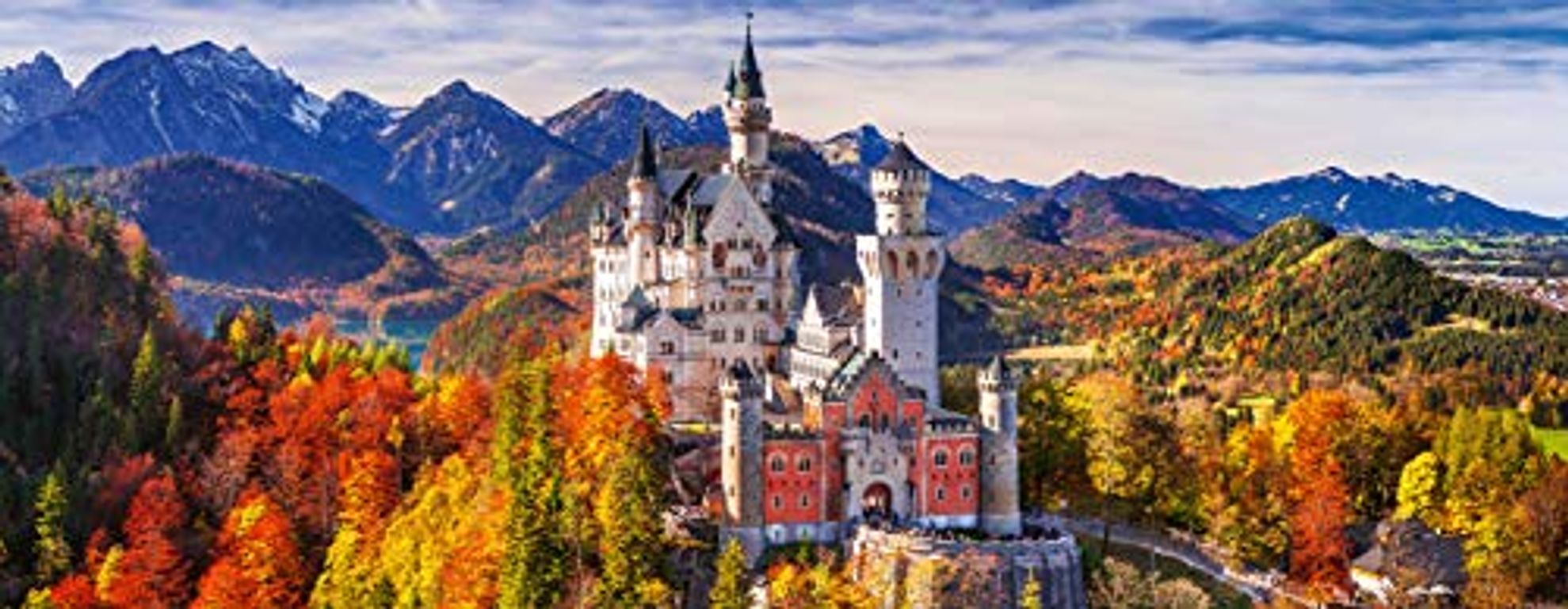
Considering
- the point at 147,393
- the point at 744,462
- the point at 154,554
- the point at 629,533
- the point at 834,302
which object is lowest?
the point at 154,554

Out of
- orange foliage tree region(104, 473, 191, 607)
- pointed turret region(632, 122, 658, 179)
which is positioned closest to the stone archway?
pointed turret region(632, 122, 658, 179)

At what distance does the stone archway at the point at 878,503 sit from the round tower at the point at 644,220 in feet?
84.5

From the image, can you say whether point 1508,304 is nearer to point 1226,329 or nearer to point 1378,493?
point 1226,329

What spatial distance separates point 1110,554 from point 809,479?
53.8ft

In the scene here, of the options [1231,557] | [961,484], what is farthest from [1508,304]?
[961,484]

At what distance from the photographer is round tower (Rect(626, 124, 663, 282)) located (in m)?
96.5

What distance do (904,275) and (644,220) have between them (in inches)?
818

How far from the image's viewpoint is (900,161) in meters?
82.5

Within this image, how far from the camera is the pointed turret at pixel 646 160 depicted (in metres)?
97.4

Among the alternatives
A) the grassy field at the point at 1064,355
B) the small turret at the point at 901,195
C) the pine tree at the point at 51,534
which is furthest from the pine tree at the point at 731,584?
the grassy field at the point at 1064,355

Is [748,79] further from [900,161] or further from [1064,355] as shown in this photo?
[1064,355]

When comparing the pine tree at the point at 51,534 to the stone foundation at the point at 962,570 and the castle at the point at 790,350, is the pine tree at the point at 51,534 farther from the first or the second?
the stone foundation at the point at 962,570

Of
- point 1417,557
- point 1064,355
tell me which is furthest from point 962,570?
point 1064,355

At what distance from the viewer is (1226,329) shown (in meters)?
183
